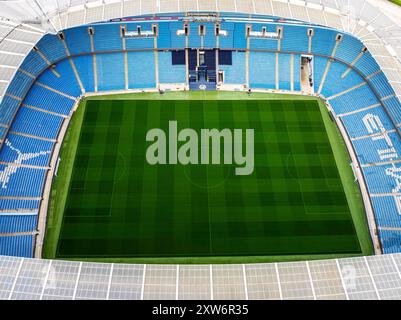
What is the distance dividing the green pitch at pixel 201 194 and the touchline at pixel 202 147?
481 millimetres

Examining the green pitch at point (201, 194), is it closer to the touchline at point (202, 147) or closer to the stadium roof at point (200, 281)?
the touchline at point (202, 147)

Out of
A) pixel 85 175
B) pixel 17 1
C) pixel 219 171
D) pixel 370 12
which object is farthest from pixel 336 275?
pixel 17 1

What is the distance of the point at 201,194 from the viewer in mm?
22938

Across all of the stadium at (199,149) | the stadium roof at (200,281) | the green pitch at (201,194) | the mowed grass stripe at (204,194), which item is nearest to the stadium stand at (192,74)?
the stadium at (199,149)

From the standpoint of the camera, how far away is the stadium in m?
14.4

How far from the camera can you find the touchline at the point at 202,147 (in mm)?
24609

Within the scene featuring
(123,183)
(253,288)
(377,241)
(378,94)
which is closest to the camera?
(253,288)

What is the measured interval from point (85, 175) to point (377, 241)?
1929cm

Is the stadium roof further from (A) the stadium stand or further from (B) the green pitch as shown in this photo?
(A) the stadium stand

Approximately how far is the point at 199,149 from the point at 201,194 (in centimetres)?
386

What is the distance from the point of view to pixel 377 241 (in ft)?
69.3

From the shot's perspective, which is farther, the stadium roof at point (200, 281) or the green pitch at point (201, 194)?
the green pitch at point (201, 194)

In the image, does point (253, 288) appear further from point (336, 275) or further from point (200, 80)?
point (200, 80)

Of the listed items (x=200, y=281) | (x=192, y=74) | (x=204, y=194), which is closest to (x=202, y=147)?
(x=204, y=194)
